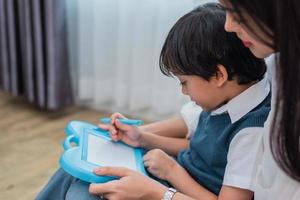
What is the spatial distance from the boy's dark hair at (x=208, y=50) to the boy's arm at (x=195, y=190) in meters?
0.21

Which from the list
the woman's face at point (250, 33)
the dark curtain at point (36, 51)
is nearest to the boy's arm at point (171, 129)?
the woman's face at point (250, 33)

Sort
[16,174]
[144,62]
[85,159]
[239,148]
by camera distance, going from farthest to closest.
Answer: [144,62]
[16,174]
[85,159]
[239,148]

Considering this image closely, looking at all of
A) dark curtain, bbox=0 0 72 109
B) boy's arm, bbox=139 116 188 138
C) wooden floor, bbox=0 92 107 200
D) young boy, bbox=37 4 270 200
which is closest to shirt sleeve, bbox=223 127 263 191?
young boy, bbox=37 4 270 200

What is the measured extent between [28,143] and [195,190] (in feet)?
3.53

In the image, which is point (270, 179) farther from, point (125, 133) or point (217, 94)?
point (125, 133)

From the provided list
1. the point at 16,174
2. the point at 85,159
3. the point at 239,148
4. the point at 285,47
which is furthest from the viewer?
the point at 16,174

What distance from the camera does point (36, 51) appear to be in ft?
6.82

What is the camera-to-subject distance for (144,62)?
78.9 inches

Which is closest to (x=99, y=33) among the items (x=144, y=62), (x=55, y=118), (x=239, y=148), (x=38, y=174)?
(x=144, y=62)

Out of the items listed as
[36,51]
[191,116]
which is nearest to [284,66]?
[191,116]

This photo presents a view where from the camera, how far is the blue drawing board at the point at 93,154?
37.1 inches

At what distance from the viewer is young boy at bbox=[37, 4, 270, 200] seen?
86cm

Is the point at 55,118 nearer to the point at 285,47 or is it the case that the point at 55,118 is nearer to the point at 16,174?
the point at 16,174

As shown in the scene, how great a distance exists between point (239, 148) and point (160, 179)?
0.23 meters
